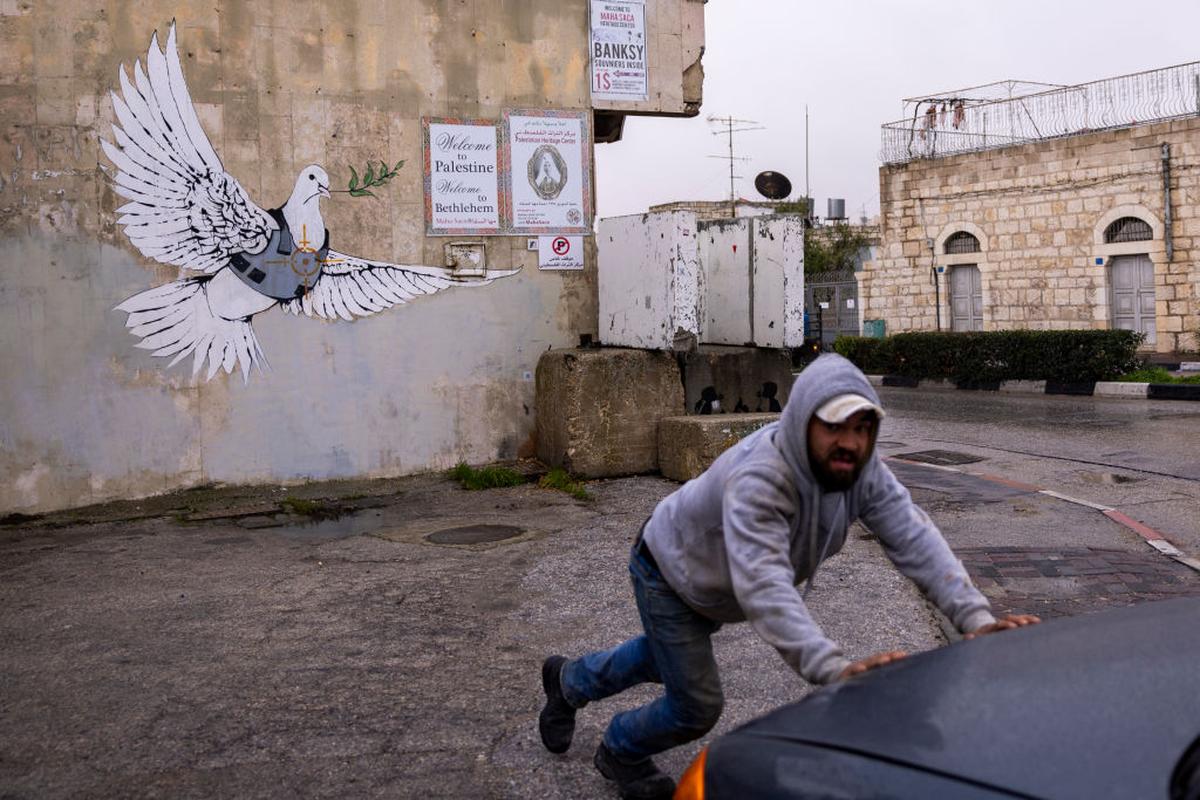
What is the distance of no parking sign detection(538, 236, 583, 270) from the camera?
10.0 meters

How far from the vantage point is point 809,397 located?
8.64 ft

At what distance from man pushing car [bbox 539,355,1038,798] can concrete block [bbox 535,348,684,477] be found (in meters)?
5.82

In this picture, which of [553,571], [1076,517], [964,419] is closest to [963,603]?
[553,571]

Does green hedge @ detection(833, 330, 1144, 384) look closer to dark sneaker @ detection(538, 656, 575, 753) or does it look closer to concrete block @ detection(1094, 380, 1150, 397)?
concrete block @ detection(1094, 380, 1150, 397)

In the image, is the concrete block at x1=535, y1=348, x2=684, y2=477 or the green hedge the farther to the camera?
the green hedge

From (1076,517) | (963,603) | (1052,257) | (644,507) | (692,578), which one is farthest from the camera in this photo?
(1052,257)

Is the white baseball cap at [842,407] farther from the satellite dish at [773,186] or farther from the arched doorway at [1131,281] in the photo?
the arched doorway at [1131,281]

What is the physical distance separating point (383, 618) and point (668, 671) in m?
2.74

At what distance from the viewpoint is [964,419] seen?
1467 centimetres

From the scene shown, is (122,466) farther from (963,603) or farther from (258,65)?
(963,603)

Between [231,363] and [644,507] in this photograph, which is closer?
[644,507]

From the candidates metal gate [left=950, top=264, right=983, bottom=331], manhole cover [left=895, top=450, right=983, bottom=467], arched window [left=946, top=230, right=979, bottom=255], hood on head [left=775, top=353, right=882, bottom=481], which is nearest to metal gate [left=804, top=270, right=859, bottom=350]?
metal gate [left=950, top=264, right=983, bottom=331]

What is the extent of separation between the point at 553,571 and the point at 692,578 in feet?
11.7

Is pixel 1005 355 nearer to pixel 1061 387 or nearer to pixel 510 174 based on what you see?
pixel 1061 387
